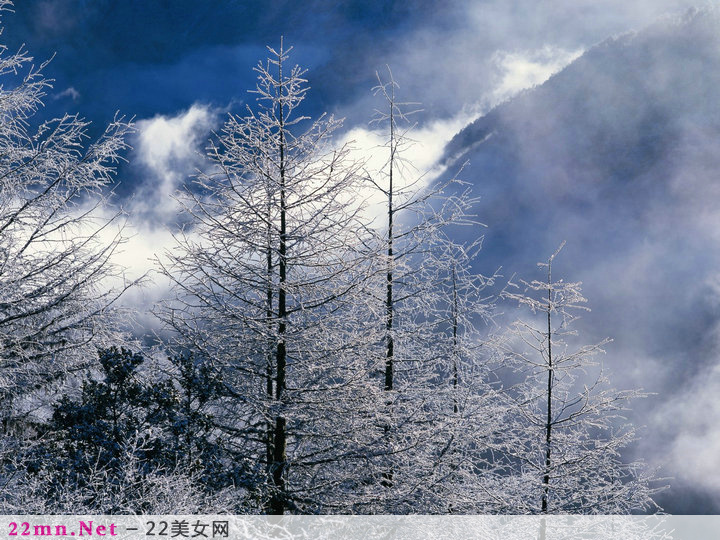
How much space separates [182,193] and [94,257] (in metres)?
1.80

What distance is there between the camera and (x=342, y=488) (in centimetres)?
755

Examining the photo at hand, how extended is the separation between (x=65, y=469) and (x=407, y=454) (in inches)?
175

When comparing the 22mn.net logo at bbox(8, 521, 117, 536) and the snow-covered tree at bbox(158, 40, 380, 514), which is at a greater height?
the snow-covered tree at bbox(158, 40, 380, 514)

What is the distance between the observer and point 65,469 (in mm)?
6660

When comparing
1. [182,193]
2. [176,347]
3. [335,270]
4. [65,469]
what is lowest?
[65,469]

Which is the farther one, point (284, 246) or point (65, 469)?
point (284, 246)

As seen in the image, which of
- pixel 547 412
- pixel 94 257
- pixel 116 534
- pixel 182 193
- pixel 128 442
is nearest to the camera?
pixel 116 534

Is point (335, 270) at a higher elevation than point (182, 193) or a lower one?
lower

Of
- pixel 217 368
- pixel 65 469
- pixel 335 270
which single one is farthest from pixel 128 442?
pixel 335 270

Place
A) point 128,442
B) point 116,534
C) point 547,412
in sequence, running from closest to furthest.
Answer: point 116,534 < point 128,442 < point 547,412

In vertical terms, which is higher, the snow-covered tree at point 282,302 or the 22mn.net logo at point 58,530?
the snow-covered tree at point 282,302

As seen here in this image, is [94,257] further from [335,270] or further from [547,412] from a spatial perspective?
[547,412]

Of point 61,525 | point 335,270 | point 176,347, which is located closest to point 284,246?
point 335,270

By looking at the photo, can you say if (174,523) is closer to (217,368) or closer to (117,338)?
(217,368)
